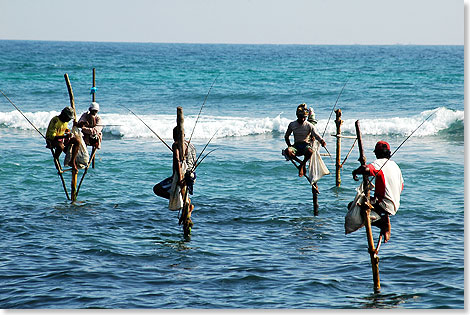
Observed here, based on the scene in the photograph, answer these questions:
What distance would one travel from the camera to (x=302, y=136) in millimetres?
11000

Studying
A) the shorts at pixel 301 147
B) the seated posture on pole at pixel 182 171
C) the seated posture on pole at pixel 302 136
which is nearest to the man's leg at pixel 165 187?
the seated posture on pole at pixel 182 171

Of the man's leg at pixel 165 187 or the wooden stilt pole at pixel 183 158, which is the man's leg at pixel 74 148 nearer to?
the man's leg at pixel 165 187

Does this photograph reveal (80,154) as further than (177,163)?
Yes

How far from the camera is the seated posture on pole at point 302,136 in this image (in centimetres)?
1085

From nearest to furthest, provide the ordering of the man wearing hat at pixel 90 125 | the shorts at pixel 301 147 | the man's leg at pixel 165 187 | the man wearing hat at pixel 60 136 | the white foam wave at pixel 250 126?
the man's leg at pixel 165 187, the shorts at pixel 301 147, the man wearing hat at pixel 60 136, the man wearing hat at pixel 90 125, the white foam wave at pixel 250 126

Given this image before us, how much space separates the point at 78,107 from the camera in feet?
92.1

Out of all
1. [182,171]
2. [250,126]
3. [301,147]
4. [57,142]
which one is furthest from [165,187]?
[250,126]

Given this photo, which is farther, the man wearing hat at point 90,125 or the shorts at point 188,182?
the man wearing hat at point 90,125

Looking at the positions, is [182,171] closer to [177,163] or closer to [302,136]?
[177,163]

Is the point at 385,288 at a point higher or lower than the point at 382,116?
lower

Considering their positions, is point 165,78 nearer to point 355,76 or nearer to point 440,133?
point 355,76

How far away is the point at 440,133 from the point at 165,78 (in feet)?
73.3

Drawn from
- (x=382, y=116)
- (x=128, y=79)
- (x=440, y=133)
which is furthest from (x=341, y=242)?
(x=128, y=79)

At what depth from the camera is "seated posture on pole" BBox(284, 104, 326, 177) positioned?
10.9m
